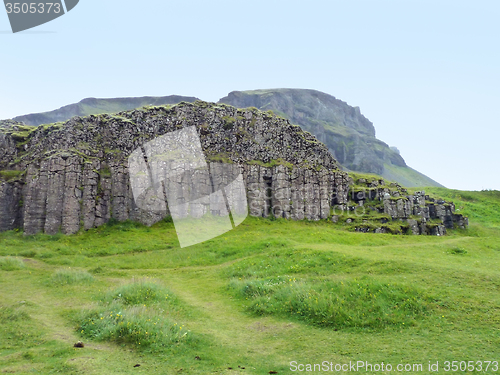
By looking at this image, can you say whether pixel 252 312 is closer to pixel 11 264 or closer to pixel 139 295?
pixel 139 295

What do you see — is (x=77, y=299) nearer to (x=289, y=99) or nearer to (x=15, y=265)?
(x=15, y=265)

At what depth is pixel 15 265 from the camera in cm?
2741

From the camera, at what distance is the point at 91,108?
164 m

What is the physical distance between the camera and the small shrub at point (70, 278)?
913 inches

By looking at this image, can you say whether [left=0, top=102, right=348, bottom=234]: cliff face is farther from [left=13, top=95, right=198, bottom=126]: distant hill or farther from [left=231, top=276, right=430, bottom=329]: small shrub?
[left=13, top=95, right=198, bottom=126]: distant hill

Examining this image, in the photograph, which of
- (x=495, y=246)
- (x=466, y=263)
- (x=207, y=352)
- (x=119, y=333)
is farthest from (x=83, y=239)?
(x=495, y=246)

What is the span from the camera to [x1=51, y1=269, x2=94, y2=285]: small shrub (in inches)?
913

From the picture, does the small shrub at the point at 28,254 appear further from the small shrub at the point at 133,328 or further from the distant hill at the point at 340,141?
the distant hill at the point at 340,141
